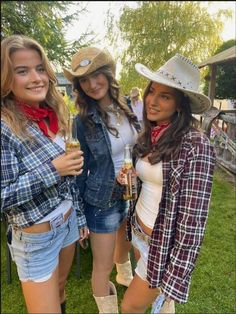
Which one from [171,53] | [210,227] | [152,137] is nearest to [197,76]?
[171,53]

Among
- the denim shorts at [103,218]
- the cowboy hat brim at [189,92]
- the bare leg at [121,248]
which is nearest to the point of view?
the cowboy hat brim at [189,92]

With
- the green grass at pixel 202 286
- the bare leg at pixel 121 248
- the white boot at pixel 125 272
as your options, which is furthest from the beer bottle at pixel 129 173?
the green grass at pixel 202 286

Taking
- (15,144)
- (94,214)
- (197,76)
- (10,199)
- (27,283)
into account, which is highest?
(197,76)

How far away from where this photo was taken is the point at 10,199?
1.32 meters

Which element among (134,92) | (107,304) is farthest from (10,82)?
(134,92)

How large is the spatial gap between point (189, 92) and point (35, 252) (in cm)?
115

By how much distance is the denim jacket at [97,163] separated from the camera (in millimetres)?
2029

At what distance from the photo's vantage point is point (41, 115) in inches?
61.0

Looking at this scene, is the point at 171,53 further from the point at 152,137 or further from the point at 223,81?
the point at 223,81

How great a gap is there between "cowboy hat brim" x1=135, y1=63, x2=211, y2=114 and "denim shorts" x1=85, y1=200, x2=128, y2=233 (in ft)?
2.79

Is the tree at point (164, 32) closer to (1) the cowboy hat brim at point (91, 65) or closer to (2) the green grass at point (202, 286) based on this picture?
(1) the cowboy hat brim at point (91, 65)

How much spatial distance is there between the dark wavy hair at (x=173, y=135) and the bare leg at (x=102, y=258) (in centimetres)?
68

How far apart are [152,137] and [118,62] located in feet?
2.44

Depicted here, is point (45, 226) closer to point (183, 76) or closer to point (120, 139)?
point (120, 139)
